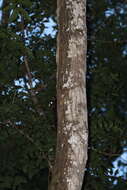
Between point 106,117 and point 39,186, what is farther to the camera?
point 39,186

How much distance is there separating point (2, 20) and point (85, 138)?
3008mm

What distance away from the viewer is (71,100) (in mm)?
2031

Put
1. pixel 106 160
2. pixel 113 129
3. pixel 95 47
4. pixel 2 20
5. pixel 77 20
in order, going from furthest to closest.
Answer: pixel 2 20 < pixel 95 47 < pixel 106 160 < pixel 113 129 < pixel 77 20

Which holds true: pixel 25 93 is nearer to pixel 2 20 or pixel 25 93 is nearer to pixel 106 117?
pixel 106 117

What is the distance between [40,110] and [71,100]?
4.72 ft

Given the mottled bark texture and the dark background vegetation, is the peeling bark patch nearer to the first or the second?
the mottled bark texture

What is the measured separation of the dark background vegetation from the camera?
3254 mm

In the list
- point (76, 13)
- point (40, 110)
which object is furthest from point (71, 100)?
point (40, 110)

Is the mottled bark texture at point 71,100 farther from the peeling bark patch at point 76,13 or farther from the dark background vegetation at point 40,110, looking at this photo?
the dark background vegetation at point 40,110

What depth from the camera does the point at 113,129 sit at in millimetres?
3326

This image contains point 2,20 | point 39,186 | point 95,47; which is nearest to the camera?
point 39,186

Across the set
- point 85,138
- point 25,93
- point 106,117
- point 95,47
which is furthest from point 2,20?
point 85,138

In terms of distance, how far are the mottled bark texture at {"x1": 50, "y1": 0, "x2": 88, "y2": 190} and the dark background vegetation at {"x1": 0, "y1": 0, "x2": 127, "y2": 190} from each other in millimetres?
659

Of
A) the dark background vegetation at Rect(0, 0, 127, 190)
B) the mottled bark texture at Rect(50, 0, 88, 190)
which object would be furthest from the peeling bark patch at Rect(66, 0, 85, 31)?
the dark background vegetation at Rect(0, 0, 127, 190)
